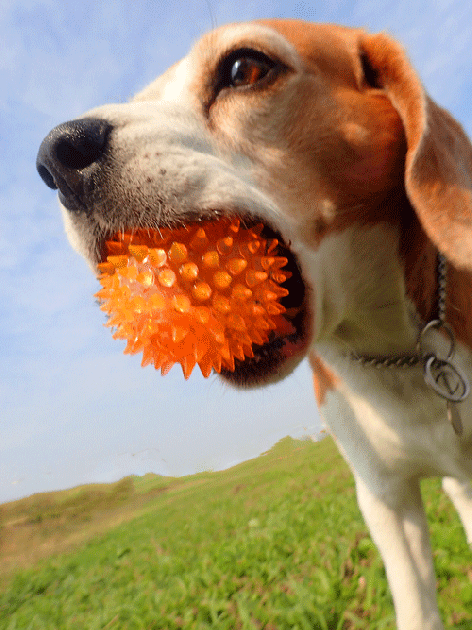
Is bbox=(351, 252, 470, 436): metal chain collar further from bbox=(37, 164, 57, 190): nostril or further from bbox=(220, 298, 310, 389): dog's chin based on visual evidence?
bbox=(37, 164, 57, 190): nostril

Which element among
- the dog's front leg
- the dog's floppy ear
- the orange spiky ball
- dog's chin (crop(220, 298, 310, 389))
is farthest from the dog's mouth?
the dog's front leg

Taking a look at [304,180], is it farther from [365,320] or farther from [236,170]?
[365,320]

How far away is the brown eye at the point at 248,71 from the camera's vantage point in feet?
5.07

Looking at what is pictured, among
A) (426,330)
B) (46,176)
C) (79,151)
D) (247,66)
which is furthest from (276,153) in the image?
(426,330)

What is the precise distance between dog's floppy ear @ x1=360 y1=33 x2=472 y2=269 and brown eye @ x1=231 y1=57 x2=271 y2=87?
503mm

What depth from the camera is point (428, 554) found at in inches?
78.3

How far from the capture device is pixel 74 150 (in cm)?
128

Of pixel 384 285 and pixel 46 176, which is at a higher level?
pixel 46 176

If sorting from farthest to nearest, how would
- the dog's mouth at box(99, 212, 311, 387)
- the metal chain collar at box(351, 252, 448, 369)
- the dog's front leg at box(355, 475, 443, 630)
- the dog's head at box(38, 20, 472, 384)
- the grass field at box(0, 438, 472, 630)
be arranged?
the grass field at box(0, 438, 472, 630) < the dog's front leg at box(355, 475, 443, 630) < the metal chain collar at box(351, 252, 448, 369) < the dog's mouth at box(99, 212, 311, 387) < the dog's head at box(38, 20, 472, 384)

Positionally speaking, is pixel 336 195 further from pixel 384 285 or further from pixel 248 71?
pixel 248 71

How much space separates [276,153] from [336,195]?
0.84 feet

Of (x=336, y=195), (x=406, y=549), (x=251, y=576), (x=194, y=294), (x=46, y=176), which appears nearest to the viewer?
(x=194, y=294)

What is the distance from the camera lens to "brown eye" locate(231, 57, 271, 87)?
154cm

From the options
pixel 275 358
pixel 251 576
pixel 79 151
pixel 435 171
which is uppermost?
pixel 79 151
